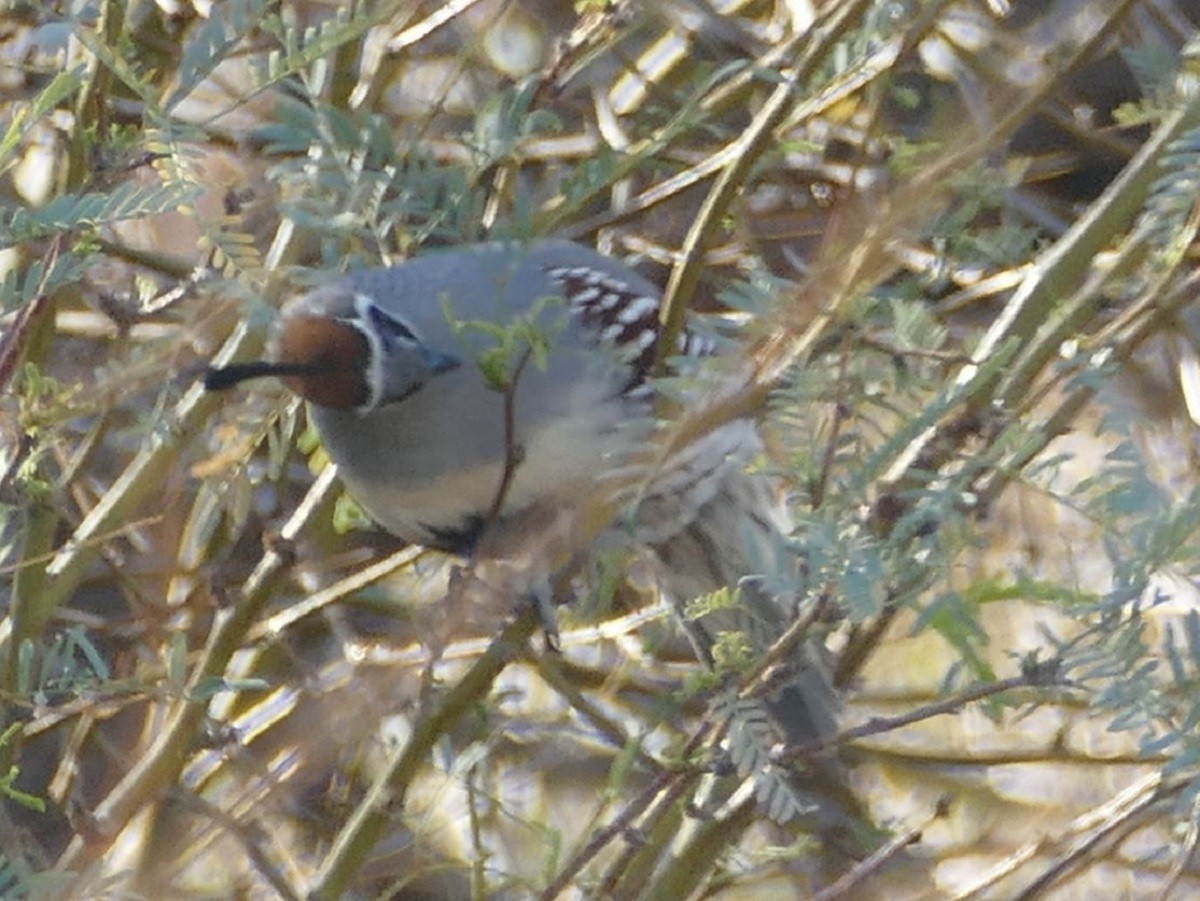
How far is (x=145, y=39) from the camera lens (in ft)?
8.71

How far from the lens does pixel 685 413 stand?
136 cm

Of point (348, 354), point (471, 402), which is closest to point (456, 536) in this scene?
point (471, 402)

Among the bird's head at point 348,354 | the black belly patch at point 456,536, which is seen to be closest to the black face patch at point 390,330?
the bird's head at point 348,354

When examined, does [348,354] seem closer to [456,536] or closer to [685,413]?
[456,536]

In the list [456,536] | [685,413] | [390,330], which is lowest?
[456,536]

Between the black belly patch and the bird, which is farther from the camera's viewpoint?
the black belly patch

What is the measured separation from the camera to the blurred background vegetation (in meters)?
1.37

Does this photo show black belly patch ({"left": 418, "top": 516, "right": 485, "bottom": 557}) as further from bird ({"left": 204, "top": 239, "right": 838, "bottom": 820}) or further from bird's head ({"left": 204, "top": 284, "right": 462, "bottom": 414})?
bird's head ({"left": 204, "top": 284, "right": 462, "bottom": 414})

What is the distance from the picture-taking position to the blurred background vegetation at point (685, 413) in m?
1.37

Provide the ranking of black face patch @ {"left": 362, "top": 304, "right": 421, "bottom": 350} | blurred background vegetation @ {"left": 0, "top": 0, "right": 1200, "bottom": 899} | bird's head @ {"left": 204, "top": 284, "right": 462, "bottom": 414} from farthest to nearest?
black face patch @ {"left": 362, "top": 304, "right": 421, "bottom": 350}
bird's head @ {"left": 204, "top": 284, "right": 462, "bottom": 414}
blurred background vegetation @ {"left": 0, "top": 0, "right": 1200, "bottom": 899}

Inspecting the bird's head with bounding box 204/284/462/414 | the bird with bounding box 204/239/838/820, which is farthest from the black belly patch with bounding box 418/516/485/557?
the bird's head with bounding box 204/284/462/414

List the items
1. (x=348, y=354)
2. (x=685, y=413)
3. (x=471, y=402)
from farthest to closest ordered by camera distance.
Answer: (x=471, y=402)
(x=348, y=354)
(x=685, y=413)

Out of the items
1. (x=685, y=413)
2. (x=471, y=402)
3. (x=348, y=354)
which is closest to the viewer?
(x=685, y=413)

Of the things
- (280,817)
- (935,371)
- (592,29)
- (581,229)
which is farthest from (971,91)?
(280,817)
